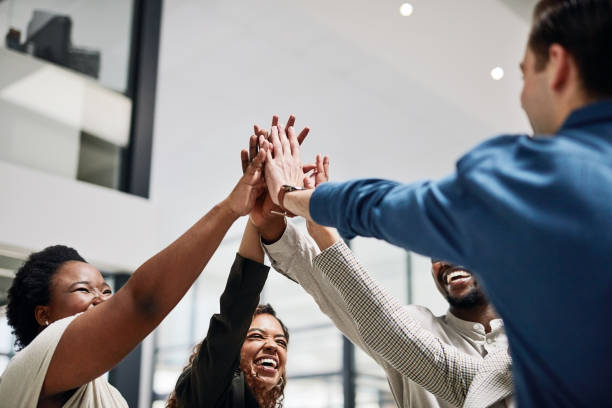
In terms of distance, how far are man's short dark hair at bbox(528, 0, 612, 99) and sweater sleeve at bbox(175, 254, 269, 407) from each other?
3.46 ft

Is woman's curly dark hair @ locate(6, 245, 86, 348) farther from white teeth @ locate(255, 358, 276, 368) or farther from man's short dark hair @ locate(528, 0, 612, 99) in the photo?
man's short dark hair @ locate(528, 0, 612, 99)

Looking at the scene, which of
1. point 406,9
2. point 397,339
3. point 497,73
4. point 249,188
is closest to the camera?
point 397,339

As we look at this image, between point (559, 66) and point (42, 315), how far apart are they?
53.2 inches

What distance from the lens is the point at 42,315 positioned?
1.61 m

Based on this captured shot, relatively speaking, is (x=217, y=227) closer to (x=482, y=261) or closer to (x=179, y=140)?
(x=482, y=261)

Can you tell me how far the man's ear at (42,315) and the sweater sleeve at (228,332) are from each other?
0.39 meters

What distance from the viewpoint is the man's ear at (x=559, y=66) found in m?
0.75

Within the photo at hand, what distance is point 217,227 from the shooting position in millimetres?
1351

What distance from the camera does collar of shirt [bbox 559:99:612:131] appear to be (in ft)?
2.39

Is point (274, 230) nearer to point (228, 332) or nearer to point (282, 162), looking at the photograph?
point (282, 162)

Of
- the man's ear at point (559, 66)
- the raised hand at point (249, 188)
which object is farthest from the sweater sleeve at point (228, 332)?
the man's ear at point (559, 66)

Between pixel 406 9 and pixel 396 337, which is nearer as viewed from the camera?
pixel 396 337

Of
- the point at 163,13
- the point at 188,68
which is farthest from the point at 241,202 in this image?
the point at 188,68

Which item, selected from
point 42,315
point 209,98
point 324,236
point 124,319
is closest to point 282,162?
point 324,236
